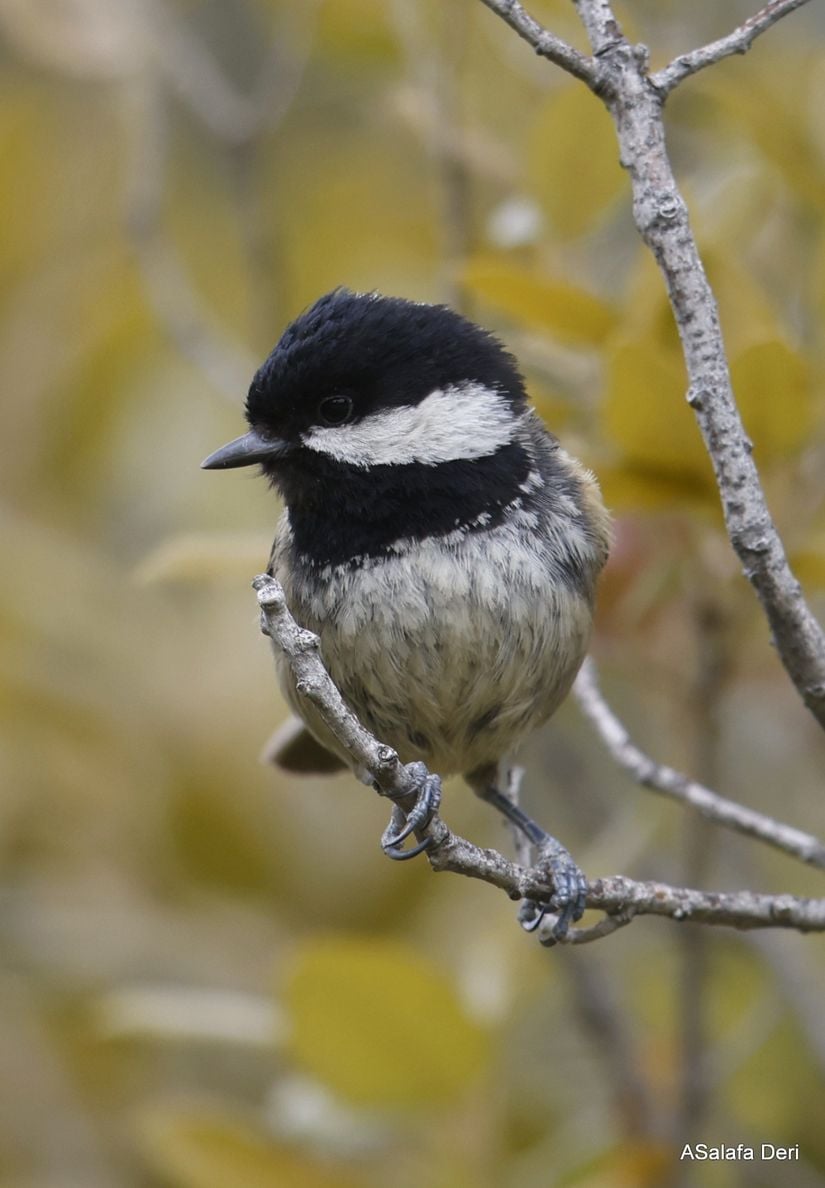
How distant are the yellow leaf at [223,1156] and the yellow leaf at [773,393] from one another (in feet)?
4.89

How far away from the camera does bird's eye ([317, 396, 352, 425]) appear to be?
2680mm

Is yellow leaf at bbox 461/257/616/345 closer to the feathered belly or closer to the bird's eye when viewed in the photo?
the bird's eye

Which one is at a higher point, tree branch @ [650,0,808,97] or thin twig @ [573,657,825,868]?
tree branch @ [650,0,808,97]

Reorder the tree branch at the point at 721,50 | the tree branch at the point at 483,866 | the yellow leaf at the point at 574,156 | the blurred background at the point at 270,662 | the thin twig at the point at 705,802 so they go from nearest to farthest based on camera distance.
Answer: the tree branch at the point at 483,866 → the tree branch at the point at 721,50 → the thin twig at the point at 705,802 → the blurred background at the point at 270,662 → the yellow leaf at the point at 574,156

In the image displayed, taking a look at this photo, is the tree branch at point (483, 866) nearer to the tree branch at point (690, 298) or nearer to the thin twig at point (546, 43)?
the tree branch at point (690, 298)

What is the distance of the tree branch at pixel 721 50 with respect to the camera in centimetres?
199

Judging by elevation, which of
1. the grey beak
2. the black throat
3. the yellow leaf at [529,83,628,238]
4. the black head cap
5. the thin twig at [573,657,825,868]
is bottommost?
the thin twig at [573,657,825,868]

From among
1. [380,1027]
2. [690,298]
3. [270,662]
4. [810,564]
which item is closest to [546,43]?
[690,298]

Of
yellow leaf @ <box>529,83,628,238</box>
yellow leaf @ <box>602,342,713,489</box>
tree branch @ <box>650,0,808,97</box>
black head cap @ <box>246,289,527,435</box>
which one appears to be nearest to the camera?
tree branch @ <box>650,0,808,97</box>

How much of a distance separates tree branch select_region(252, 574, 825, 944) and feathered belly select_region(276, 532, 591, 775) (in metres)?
0.41

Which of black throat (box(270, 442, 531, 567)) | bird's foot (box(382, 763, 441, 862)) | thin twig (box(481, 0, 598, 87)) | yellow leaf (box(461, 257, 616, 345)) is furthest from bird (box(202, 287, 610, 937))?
thin twig (box(481, 0, 598, 87))

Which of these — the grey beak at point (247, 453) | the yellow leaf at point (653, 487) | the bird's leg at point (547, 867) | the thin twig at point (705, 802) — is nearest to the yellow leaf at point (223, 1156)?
the bird's leg at point (547, 867)

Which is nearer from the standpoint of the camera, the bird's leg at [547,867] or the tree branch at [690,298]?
the tree branch at [690,298]

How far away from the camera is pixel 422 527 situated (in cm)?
262
